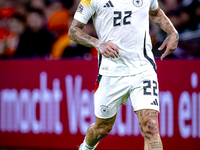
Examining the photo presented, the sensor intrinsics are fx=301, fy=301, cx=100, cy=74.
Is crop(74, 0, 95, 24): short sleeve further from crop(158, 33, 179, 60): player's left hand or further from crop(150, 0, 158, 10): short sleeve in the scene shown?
crop(158, 33, 179, 60): player's left hand

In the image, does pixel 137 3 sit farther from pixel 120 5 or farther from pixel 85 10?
pixel 85 10

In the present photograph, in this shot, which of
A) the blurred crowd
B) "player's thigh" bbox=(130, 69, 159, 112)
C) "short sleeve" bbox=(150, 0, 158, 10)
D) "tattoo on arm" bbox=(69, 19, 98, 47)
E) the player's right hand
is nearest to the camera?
the player's right hand

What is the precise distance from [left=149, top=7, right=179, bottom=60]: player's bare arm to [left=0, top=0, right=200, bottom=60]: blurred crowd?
1.39 m

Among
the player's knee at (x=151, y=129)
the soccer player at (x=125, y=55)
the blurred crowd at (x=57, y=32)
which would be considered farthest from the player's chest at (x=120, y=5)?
the blurred crowd at (x=57, y=32)

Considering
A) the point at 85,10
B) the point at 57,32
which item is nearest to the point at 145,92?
the point at 85,10

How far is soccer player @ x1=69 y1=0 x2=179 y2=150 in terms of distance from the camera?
287 cm

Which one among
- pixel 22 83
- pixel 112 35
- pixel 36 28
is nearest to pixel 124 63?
pixel 112 35

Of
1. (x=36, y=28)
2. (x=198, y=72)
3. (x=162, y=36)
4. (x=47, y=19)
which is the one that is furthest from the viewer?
(x=47, y=19)

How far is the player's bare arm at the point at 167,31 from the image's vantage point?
3044 millimetres

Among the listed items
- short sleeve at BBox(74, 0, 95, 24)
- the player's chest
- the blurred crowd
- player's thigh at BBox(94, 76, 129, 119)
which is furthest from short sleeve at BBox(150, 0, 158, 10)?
the blurred crowd

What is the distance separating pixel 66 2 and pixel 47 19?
58 centimetres

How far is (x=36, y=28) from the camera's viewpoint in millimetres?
5703

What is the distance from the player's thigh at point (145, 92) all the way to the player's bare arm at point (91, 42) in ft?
1.24

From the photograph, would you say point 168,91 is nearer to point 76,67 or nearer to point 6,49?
point 76,67
